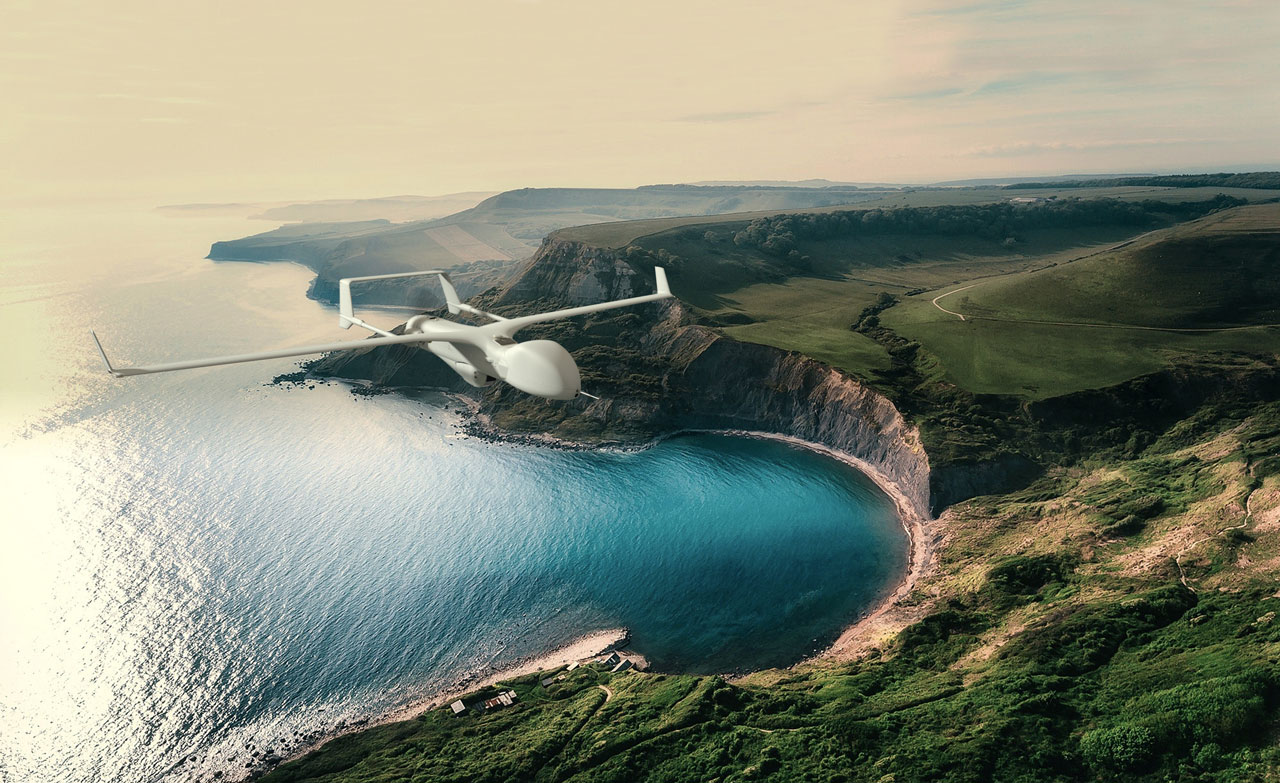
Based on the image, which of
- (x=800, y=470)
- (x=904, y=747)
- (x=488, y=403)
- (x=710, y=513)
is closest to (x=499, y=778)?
(x=904, y=747)

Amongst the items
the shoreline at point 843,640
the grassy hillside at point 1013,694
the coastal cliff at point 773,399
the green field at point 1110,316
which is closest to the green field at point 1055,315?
the green field at point 1110,316

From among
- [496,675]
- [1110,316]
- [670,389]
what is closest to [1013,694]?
[496,675]

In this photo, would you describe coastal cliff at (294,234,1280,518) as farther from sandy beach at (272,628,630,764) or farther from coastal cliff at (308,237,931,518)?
sandy beach at (272,628,630,764)

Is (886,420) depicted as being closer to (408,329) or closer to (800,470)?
(800,470)

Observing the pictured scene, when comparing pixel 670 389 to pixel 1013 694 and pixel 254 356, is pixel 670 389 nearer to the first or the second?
pixel 1013 694

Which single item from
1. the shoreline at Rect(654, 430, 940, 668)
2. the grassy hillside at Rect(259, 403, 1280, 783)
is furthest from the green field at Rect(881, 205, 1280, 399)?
the grassy hillside at Rect(259, 403, 1280, 783)
